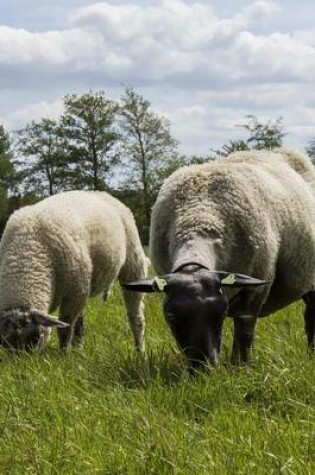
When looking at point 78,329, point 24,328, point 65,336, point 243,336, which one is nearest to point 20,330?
point 24,328

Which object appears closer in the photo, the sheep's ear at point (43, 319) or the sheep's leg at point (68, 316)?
the sheep's ear at point (43, 319)

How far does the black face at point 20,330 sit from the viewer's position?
741 cm

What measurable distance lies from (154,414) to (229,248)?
6.87ft

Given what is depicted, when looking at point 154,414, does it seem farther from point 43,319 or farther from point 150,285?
point 43,319

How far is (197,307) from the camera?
5742 mm

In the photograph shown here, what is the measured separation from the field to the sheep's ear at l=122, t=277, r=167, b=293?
0.56m

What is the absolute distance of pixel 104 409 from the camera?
16.2 ft

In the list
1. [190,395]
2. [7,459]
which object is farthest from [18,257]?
[7,459]

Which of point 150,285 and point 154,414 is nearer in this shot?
point 154,414

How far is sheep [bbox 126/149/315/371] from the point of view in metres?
5.80

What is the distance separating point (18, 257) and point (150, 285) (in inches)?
102

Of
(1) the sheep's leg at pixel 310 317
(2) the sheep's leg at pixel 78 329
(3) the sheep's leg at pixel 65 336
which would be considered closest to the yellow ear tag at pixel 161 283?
(3) the sheep's leg at pixel 65 336

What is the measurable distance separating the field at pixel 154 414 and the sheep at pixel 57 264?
53 centimetres

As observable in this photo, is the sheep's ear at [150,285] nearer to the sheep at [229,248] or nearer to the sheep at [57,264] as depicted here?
the sheep at [229,248]
